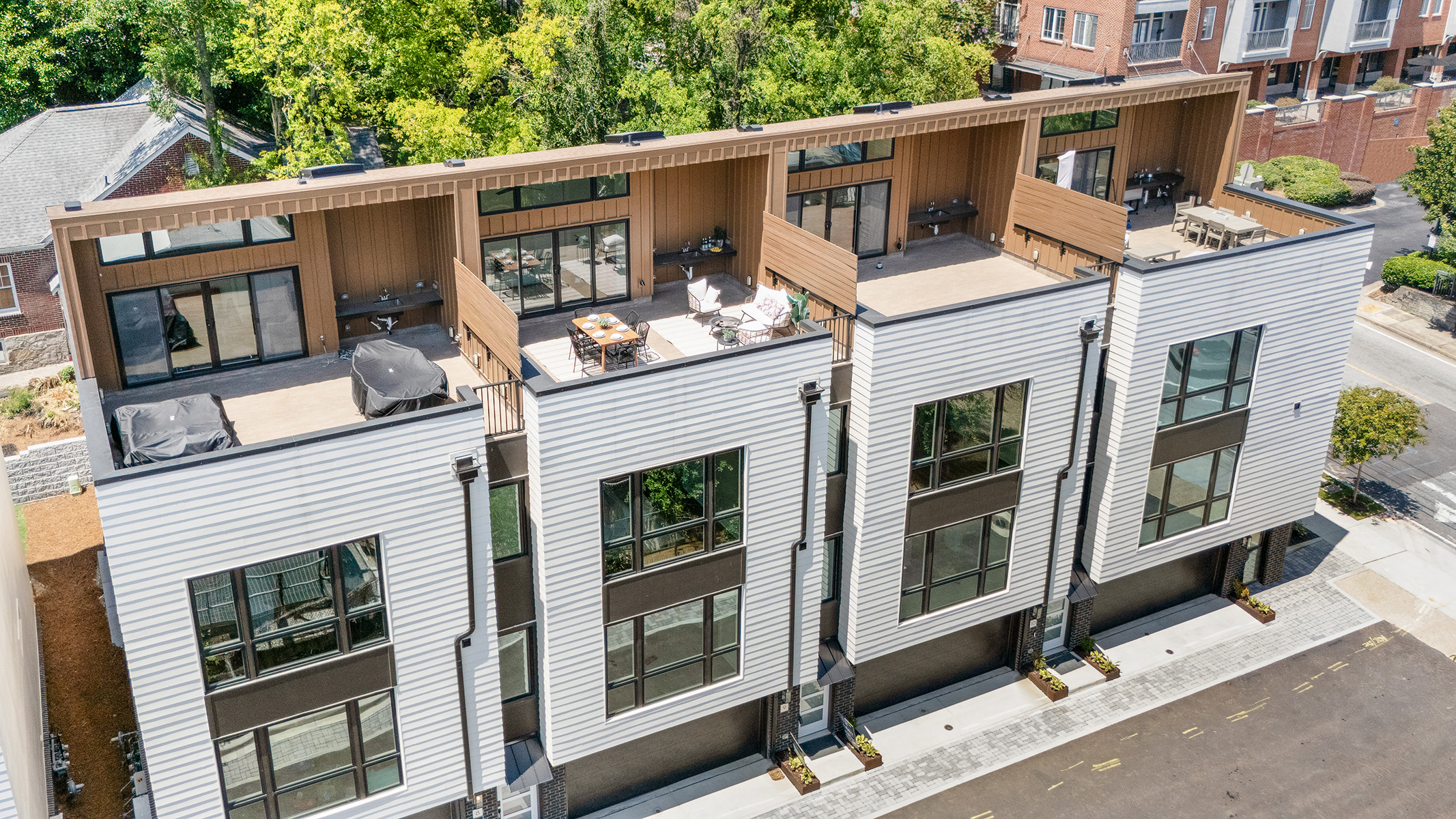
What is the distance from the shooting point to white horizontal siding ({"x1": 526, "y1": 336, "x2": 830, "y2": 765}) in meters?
19.8

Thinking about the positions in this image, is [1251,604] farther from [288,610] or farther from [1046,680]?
[288,610]

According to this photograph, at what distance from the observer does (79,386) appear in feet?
64.8

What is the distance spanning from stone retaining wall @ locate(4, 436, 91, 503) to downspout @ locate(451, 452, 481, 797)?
19.5 meters

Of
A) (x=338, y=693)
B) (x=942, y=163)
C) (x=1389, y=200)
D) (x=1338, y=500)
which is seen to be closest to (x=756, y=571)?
(x=338, y=693)

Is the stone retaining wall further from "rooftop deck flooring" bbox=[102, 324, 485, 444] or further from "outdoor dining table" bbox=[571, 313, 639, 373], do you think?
"outdoor dining table" bbox=[571, 313, 639, 373]

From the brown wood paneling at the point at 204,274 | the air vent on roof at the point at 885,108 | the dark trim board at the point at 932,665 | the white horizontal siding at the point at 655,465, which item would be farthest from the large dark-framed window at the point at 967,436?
the brown wood paneling at the point at 204,274

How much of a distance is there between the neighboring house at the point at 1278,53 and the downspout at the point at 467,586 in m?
51.2

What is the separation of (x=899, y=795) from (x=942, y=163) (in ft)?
48.4

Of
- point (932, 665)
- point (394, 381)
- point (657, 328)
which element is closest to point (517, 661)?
point (394, 381)

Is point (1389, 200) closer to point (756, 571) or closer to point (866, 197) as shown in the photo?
point (866, 197)

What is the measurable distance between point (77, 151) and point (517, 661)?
3552cm

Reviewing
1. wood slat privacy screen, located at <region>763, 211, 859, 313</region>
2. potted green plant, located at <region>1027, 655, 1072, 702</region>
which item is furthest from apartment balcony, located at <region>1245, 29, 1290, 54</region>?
wood slat privacy screen, located at <region>763, 211, 859, 313</region>

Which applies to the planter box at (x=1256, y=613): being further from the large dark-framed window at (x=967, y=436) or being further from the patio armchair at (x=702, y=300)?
the patio armchair at (x=702, y=300)

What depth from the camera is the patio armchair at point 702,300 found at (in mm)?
24703
